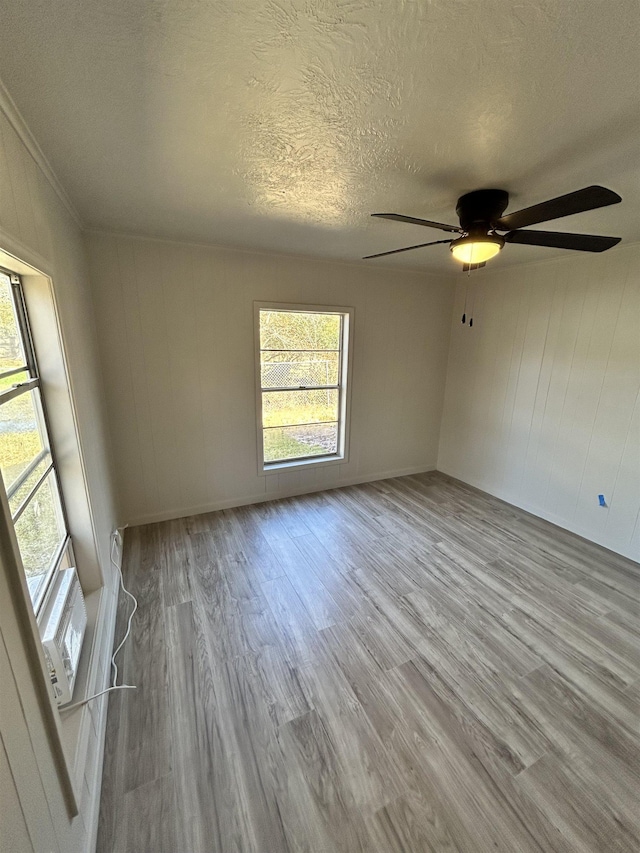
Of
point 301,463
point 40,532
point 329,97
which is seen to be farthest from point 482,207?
point 301,463

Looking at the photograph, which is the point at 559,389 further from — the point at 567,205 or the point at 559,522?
the point at 567,205

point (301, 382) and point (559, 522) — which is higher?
point (301, 382)

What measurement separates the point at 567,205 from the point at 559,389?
2.25m

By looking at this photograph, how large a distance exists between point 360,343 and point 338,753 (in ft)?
10.4

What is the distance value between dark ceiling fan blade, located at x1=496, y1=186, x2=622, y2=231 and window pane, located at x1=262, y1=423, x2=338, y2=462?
102 inches

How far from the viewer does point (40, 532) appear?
1.44 m

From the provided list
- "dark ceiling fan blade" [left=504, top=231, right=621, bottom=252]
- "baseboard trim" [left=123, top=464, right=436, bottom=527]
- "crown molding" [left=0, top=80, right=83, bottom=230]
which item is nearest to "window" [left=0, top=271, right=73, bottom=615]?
"crown molding" [left=0, top=80, right=83, bottom=230]

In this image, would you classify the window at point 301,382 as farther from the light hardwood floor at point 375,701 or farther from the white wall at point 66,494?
the white wall at point 66,494

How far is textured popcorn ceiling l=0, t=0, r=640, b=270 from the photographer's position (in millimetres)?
815

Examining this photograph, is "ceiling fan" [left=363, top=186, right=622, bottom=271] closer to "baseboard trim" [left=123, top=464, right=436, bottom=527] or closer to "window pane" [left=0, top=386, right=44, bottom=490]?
"window pane" [left=0, top=386, right=44, bottom=490]

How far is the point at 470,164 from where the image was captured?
4.74 feet

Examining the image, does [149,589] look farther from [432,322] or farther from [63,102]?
[432,322]

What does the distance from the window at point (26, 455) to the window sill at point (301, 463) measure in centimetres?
202

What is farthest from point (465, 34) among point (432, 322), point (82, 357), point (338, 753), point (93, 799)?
point (432, 322)
